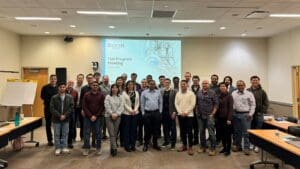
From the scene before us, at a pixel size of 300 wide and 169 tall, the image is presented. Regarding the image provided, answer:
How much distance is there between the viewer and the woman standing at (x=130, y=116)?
596cm

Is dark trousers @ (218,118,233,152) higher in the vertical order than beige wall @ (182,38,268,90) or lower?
lower

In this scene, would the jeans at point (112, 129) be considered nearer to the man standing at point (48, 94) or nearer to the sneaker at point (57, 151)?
the sneaker at point (57, 151)

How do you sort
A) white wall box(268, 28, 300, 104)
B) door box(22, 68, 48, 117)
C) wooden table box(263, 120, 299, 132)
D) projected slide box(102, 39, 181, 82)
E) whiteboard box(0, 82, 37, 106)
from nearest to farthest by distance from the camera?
1. wooden table box(263, 120, 299, 132)
2. whiteboard box(0, 82, 37, 106)
3. white wall box(268, 28, 300, 104)
4. projected slide box(102, 39, 181, 82)
5. door box(22, 68, 48, 117)

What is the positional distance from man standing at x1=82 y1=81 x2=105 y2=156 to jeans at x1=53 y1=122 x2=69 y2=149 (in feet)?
1.40

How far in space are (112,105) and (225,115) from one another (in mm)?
2296

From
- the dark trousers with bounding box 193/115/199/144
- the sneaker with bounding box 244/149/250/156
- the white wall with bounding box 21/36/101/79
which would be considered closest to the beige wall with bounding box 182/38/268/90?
the white wall with bounding box 21/36/101/79

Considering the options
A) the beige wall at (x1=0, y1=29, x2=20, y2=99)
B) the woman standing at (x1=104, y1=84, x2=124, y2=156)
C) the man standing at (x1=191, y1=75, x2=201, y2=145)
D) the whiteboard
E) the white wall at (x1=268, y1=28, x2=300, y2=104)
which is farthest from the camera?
the white wall at (x1=268, y1=28, x2=300, y2=104)

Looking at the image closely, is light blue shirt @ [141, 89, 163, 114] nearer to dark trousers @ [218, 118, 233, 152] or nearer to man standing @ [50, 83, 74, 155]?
dark trousers @ [218, 118, 233, 152]

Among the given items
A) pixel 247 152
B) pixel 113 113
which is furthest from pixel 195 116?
pixel 113 113

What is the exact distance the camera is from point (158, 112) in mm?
6109

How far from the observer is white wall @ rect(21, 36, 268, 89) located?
1054cm

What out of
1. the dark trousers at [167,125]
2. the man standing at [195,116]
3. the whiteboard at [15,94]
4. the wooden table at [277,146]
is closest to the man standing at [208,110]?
the man standing at [195,116]

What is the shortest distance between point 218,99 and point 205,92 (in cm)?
31

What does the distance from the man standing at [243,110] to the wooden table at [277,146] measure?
976 millimetres
